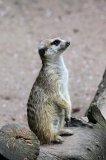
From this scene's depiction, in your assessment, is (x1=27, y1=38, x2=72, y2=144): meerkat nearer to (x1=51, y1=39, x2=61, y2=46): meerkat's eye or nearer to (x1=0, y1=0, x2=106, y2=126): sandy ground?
(x1=51, y1=39, x2=61, y2=46): meerkat's eye

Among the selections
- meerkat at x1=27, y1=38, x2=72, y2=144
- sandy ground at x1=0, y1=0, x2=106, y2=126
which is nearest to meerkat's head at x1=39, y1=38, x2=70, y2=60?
meerkat at x1=27, y1=38, x2=72, y2=144

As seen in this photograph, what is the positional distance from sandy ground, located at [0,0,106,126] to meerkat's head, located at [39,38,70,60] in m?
3.05

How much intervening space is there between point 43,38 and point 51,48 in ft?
17.7

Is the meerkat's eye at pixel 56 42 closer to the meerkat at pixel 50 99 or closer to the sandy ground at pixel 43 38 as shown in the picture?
the meerkat at pixel 50 99

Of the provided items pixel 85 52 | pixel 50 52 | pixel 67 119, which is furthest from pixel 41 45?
pixel 85 52

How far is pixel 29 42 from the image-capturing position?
9.32 m

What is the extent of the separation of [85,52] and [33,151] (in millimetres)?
6071

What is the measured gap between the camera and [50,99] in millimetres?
3695

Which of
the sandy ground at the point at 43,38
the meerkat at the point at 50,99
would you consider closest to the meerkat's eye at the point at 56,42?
the meerkat at the point at 50,99

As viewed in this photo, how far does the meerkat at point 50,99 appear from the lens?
3613 millimetres

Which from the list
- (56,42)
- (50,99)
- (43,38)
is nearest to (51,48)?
(56,42)

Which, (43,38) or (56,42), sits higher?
(43,38)

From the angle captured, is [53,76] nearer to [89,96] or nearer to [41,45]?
[41,45]

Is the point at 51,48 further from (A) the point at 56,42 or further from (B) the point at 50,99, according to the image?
(B) the point at 50,99
